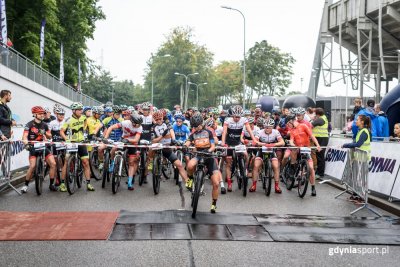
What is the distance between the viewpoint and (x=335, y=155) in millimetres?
15039

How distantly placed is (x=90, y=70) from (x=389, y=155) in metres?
41.8

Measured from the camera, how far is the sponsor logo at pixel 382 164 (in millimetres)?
10898

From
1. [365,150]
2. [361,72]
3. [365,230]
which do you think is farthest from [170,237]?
[361,72]

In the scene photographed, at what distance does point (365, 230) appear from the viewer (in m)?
8.26

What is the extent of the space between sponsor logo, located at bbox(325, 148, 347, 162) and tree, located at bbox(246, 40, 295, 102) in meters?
54.5

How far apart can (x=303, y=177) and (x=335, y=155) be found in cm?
356

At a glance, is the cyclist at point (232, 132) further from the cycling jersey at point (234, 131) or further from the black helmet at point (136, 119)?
the black helmet at point (136, 119)

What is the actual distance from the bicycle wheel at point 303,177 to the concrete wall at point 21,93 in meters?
15.9

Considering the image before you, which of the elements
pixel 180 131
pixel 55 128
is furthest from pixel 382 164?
pixel 55 128

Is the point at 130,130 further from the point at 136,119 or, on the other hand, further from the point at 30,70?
the point at 30,70

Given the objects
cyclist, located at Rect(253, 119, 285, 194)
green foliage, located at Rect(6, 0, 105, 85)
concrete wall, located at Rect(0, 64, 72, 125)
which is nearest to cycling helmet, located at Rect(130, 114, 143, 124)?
cyclist, located at Rect(253, 119, 285, 194)

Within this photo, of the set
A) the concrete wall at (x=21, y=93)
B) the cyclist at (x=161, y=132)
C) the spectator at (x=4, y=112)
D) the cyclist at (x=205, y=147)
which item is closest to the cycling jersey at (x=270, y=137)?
the cyclist at (x=161, y=132)

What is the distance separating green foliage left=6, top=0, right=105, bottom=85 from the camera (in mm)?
33000

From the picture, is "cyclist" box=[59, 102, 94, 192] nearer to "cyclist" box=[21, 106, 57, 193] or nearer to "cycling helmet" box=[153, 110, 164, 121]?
"cyclist" box=[21, 106, 57, 193]
